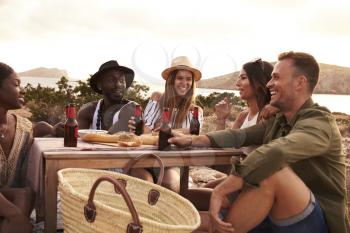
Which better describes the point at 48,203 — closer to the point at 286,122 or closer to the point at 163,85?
the point at 286,122

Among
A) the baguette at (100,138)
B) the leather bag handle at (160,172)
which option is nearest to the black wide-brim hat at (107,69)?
the baguette at (100,138)

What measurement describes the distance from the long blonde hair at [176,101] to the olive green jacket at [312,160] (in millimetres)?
1982

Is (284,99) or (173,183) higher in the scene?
(284,99)

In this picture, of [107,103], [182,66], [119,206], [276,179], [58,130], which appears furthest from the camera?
[107,103]

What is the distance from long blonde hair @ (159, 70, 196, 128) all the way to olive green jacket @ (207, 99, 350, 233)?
1.98 m

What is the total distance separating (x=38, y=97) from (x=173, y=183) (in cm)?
912

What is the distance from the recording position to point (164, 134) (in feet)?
10.7

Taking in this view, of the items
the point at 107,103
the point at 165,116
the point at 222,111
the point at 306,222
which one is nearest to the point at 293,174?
the point at 306,222

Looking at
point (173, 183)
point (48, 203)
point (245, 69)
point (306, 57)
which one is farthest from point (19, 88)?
point (306, 57)

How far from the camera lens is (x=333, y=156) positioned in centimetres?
263

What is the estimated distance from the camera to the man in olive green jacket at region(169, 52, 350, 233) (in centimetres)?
235

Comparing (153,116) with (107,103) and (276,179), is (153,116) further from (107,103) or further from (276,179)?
(276,179)

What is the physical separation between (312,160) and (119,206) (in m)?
1.21

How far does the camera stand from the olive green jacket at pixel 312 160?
234cm
